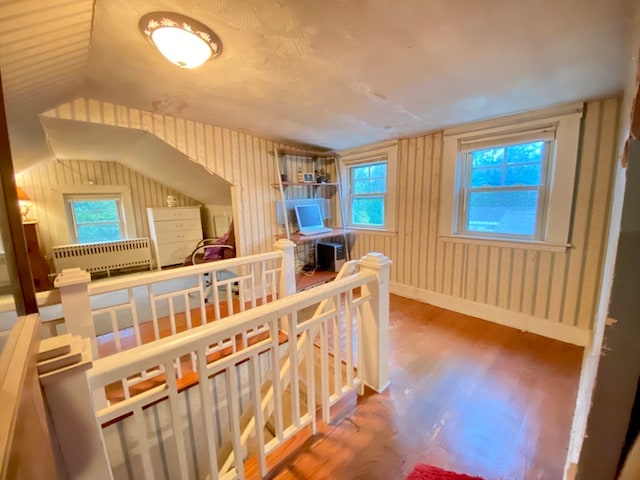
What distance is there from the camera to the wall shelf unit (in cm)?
342

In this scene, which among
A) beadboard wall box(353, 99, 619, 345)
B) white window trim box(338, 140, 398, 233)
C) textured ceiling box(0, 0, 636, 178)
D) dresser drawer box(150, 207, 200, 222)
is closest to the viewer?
textured ceiling box(0, 0, 636, 178)

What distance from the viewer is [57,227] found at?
169 inches

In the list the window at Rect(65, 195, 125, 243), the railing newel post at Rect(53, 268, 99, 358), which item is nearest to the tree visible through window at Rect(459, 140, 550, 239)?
the railing newel post at Rect(53, 268, 99, 358)

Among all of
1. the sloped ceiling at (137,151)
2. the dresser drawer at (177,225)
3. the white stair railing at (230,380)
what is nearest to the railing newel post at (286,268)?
the white stair railing at (230,380)

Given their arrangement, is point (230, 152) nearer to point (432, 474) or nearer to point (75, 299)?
point (75, 299)

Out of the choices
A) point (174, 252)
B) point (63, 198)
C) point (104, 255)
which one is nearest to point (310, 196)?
point (174, 252)

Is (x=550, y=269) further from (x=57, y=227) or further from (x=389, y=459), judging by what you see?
(x=57, y=227)

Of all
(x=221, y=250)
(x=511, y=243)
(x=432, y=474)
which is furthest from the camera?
(x=221, y=250)

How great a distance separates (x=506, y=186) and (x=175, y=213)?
5173 millimetres

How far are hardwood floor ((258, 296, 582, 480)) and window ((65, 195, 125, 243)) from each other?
532cm

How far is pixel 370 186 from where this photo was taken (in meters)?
3.55

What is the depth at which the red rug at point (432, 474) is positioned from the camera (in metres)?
1.08

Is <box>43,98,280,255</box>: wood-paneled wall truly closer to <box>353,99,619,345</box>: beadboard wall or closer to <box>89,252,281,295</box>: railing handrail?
<box>89,252,281,295</box>: railing handrail

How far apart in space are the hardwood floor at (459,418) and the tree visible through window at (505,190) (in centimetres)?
105
